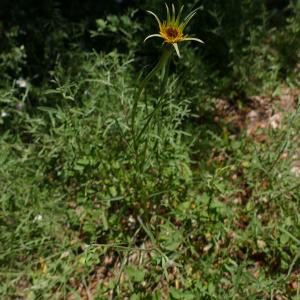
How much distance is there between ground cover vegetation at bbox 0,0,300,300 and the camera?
2.38 metres

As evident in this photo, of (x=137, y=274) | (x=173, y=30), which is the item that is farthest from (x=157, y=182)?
(x=173, y=30)

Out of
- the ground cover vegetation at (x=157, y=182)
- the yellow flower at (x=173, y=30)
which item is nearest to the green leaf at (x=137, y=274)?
the ground cover vegetation at (x=157, y=182)

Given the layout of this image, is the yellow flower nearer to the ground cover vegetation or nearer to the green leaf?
the ground cover vegetation

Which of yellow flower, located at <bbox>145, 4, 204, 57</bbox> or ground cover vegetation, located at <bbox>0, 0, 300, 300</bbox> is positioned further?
ground cover vegetation, located at <bbox>0, 0, 300, 300</bbox>

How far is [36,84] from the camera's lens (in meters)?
3.48

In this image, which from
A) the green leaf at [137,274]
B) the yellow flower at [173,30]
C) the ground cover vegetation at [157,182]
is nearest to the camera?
the yellow flower at [173,30]

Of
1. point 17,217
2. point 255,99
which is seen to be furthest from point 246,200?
point 17,217

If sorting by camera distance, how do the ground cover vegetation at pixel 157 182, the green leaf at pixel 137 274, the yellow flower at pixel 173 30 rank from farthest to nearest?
the ground cover vegetation at pixel 157 182
the green leaf at pixel 137 274
the yellow flower at pixel 173 30

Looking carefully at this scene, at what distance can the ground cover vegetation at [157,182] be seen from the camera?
2.38m

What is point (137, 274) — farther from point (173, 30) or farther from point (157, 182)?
point (173, 30)

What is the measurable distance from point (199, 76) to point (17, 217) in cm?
165

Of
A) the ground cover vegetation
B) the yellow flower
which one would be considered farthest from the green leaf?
the yellow flower

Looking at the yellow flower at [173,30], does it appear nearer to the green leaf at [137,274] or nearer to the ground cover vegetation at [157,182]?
the ground cover vegetation at [157,182]

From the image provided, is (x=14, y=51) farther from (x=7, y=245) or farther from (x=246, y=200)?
(x=246, y=200)
